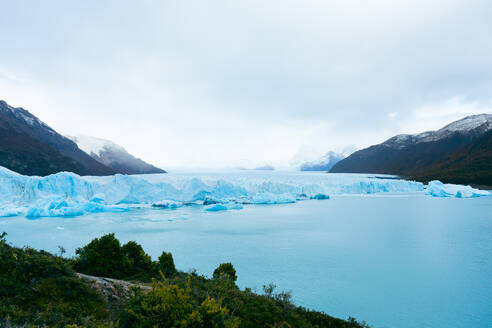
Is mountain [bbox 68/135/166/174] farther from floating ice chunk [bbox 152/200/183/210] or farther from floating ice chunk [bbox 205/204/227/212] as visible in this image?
floating ice chunk [bbox 205/204/227/212]

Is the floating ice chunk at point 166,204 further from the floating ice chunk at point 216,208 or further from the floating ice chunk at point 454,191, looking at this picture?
the floating ice chunk at point 454,191

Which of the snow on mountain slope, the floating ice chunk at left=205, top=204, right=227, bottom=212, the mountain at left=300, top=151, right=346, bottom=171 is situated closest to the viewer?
the floating ice chunk at left=205, top=204, right=227, bottom=212

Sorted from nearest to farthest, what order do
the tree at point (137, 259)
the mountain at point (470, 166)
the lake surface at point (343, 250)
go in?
the lake surface at point (343, 250) < the tree at point (137, 259) < the mountain at point (470, 166)

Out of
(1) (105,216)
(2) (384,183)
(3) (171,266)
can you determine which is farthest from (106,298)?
(2) (384,183)

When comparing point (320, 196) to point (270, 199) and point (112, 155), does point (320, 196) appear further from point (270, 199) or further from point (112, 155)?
point (112, 155)

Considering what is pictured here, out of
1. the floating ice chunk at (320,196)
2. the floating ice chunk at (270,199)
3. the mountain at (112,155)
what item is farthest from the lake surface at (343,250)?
the mountain at (112,155)

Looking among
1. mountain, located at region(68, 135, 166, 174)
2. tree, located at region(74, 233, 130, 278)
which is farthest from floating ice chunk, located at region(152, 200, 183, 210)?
mountain, located at region(68, 135, 166, 174)

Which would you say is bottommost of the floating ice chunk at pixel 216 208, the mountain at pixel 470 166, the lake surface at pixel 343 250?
the lake surface at pixel 343 250
